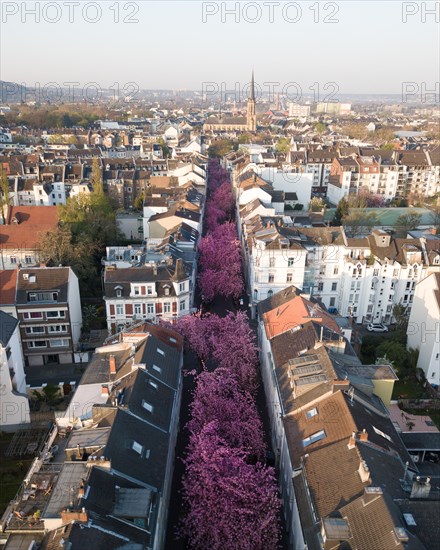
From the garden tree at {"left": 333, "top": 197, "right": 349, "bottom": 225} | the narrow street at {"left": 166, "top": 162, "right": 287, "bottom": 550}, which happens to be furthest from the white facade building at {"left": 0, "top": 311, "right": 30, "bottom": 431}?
the garden tree at {"left": 333, "top": 197, "right": 349, "bottom": 225}

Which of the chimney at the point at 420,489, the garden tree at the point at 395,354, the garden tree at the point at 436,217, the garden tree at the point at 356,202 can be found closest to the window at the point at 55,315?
the garden tree at the point at 395,354

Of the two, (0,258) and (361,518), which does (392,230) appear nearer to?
(0,258)

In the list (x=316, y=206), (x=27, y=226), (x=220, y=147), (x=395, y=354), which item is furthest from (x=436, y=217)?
(x=220, y=147)

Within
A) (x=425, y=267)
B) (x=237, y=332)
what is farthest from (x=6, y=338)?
(x=425, y=267)

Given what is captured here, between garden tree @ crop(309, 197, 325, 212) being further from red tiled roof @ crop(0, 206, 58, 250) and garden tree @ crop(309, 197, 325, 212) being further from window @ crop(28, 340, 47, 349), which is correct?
window @ crop(28, 340, 47, 349)

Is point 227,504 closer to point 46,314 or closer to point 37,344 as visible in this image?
point 46,314
